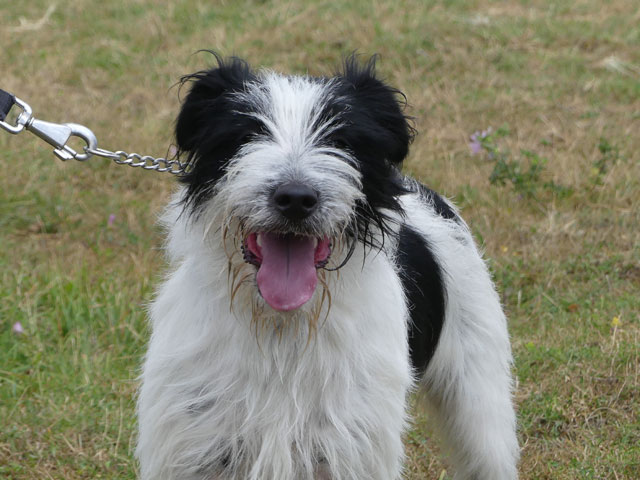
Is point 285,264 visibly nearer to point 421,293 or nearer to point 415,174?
point 421,293

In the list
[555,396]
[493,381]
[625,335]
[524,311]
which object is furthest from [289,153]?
[524,311]

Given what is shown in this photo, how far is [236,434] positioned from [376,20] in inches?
305

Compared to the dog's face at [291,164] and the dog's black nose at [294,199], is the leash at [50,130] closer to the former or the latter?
the dog's face at [291,164]

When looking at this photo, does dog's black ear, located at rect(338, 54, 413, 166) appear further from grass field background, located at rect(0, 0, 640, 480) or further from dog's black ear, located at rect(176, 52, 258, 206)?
grass field background, located at rect(0, 0, 640, 480)

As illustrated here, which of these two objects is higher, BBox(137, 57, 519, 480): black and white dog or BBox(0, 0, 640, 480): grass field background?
BBox(137, 57, 519, 480): black and white dog

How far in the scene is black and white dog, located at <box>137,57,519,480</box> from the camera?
3047 mm

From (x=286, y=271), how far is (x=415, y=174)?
474 cm

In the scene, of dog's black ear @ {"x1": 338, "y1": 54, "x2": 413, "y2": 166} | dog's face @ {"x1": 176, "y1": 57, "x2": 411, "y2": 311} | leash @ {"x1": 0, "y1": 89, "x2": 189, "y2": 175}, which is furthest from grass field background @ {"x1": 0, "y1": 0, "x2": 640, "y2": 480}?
dog's black ear @ {"x1": 338, "y1": 54, "x2": 413, "y2": 166}

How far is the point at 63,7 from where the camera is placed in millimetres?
11547

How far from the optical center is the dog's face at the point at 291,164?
293 centimetres

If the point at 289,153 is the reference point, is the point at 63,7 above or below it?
below

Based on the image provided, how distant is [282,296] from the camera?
303 centimetres

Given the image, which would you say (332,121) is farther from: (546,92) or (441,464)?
(546,92)

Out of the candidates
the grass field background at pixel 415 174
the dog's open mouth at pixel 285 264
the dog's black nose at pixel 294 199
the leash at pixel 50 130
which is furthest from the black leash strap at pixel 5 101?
the dog's black nose at pixel 294 199
